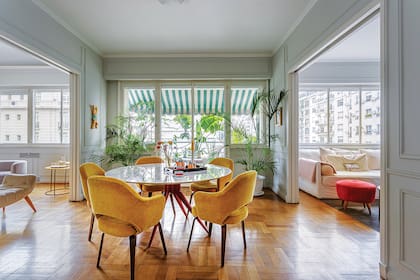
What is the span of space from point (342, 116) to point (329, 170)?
76.0 inches

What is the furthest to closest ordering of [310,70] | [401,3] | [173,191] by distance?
[310,70] → [173,191] → [401,3]

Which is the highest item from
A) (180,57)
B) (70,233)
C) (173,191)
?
(180,57)

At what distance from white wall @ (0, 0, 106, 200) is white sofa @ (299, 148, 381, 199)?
4274 millimetres

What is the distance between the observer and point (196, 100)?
193 inches

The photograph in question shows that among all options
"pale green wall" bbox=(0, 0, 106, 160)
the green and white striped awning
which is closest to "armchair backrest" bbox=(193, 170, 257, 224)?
"pale green wall" bbox=(0, 0, 106, 160)

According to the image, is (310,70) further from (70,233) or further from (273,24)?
(70,233)

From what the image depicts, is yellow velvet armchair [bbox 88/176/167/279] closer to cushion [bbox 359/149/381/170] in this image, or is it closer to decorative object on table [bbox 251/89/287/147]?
decorative object on table [bbox 251/89/287/147]

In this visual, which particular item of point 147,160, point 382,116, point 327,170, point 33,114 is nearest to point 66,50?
point 147,160

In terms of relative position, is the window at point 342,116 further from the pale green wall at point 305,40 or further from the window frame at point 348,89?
the pale green wall at point 305,40

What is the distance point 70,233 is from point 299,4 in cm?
409

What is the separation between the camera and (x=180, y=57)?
459 cm

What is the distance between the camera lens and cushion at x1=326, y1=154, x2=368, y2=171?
4.45 meters

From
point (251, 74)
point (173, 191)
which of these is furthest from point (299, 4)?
point (173, 191)

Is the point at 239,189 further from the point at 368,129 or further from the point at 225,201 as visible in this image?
the point at 368,129
